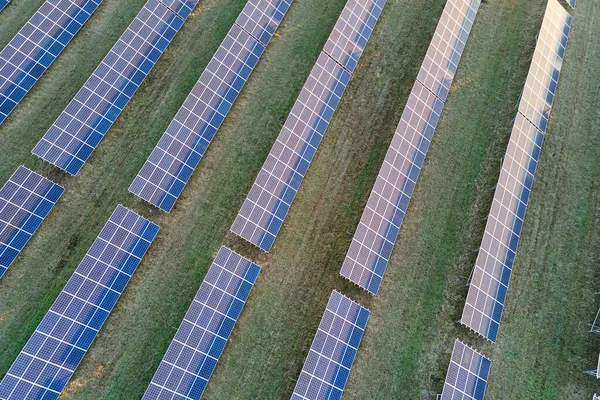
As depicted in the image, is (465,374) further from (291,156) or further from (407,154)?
(291,156)

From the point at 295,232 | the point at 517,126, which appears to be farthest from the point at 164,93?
the point at 517,126

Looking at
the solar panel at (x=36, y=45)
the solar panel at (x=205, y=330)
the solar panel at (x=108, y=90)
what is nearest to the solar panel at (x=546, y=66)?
the solar panel at (x=205, y=330)

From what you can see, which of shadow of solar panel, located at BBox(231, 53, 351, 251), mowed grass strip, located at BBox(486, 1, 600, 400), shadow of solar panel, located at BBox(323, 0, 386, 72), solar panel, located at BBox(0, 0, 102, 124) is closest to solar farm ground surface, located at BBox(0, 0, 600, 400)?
mowed grass strip, located at BBox(486, 1, 600, 400)

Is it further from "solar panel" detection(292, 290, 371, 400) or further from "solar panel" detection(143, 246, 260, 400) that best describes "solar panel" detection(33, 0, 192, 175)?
"solar panel" detection(292, 290, 371, 400)

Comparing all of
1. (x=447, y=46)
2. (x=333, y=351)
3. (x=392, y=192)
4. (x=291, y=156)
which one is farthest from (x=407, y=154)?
(x=333, y=351)

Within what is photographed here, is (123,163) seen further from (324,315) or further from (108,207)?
(324,315)

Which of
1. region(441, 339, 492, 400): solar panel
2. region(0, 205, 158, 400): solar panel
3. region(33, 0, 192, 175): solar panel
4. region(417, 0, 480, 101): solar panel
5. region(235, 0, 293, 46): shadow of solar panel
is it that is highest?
region(417, 0, 480, 101): solar panel

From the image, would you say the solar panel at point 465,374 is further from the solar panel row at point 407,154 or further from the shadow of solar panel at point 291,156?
the shadow of solar panel at point 291,156
